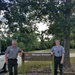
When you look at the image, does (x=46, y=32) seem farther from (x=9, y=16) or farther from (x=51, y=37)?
(x=9, y=16)

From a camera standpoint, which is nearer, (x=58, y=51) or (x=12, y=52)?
(x=12, y=52)

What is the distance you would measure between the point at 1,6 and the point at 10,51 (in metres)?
3.51

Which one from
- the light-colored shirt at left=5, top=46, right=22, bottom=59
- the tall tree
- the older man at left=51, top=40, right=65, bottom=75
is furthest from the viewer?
the tall tree

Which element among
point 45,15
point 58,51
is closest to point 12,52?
point 58,51

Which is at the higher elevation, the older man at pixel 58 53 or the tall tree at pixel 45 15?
the tall tree at pixel 45 15

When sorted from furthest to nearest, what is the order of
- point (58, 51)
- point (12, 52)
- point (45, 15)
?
point (45, 15) < point (58, 51) < point (12, 52)

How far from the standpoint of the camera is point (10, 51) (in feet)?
41.2

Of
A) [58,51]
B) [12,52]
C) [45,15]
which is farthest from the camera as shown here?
[45,15]

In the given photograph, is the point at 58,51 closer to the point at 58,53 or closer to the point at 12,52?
the point at 58,53

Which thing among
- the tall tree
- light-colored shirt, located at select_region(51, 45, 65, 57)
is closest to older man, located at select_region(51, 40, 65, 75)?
light-colored shirt, located at select_region(51, 45, 65, 57)

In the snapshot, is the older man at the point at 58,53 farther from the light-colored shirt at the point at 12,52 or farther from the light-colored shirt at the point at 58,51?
the light-colored shirt at the point at 12,52

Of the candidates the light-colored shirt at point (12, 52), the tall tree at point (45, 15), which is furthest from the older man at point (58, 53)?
the tall tree at point (45, 15)

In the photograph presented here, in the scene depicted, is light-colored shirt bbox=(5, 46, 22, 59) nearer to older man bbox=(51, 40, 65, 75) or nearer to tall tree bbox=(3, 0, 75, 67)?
older man bbox=(51, 40, 65, 75)

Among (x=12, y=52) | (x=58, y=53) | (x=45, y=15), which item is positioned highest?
(x=45, y=15)
